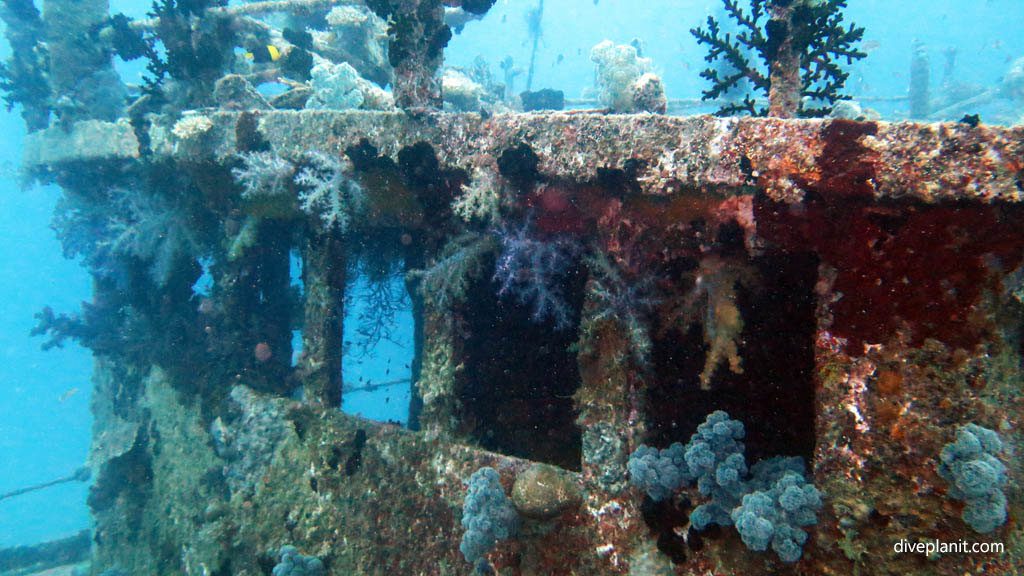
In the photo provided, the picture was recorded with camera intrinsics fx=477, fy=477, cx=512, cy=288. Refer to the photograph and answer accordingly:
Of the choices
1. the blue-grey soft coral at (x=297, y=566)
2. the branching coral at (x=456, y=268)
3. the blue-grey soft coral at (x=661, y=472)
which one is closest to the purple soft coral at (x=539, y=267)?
the branching coral at (x=456, y=268)

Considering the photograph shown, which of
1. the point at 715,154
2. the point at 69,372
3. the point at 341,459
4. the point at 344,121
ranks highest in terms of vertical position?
the point at 344,121

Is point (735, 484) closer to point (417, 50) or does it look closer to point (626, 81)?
point (417, 50)

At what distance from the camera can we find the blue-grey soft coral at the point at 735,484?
276 centimetres

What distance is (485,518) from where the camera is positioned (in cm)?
362

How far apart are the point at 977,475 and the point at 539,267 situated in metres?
3.02

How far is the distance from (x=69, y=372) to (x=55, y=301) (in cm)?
2227

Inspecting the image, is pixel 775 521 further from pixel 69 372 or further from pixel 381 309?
pixel 69 372

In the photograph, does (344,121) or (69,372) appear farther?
(69,372)

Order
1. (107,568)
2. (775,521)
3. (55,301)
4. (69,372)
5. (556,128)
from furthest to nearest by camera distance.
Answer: (55,301) → (69,372) → (107,568) → (556,128) → (775,521)

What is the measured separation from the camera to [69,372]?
271 feet

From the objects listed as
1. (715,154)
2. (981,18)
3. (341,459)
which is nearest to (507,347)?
(341,459)

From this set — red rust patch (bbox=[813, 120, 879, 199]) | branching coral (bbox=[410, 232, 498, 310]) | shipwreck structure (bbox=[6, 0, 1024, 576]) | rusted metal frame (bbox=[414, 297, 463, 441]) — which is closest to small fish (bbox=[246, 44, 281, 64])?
shipwreck structure (bbox=[6, 0, 1024, 576])

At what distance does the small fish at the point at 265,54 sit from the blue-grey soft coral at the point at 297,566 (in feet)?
28.2

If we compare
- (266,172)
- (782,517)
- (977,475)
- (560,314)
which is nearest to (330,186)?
(266,172)
